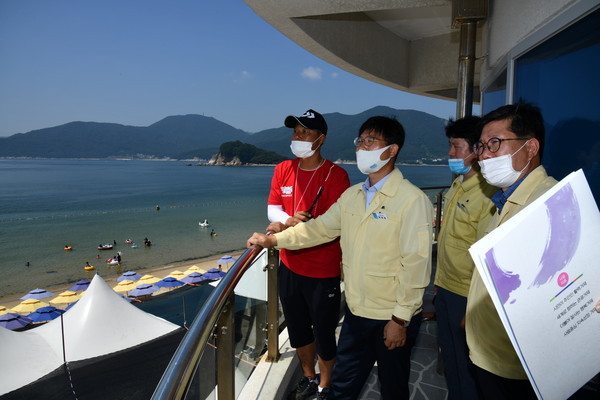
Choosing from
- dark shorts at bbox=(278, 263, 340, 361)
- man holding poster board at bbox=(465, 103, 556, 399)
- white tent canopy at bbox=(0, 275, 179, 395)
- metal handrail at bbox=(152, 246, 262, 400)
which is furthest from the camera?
white tent canopy at bbox=(0, 275, 179, 395)

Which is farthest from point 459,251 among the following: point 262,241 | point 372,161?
point 262,241

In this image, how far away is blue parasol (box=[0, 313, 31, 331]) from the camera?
14781 mm

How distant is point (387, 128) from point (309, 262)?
0.93m

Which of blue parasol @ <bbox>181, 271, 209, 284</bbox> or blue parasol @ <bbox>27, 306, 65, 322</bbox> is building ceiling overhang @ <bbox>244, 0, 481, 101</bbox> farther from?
blue parasol @ <bbox>181, 271, 209, 284</bbox>

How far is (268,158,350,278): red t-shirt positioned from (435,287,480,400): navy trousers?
0.66 m

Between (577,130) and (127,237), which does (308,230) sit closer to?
(577,130)

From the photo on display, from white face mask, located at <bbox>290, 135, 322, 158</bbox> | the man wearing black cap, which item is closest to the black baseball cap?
the man wearing black cap

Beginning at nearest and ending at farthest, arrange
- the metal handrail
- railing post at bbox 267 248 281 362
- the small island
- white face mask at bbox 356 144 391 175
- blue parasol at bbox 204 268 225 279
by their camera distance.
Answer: the metal handrail
white face mask at bbox 356 144 391 175
railing post at bbox 267 248 281 362
blue parasol at bbox 204 268 225 279
the small island

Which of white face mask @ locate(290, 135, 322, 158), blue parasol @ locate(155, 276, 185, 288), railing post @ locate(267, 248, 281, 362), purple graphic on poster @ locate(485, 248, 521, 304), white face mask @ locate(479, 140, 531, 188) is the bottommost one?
blue parasol @ locate(155, 276, 185, 288)

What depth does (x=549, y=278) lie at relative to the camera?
0.86 metres

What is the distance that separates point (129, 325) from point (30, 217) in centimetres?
6425

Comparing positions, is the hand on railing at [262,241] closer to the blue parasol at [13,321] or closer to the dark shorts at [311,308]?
the dark shorts at [311,308]

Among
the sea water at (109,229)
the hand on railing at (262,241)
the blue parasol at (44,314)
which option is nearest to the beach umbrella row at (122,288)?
the blue parasol at (44,314)

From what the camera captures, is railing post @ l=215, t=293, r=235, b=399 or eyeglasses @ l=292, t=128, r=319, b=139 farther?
eyeglasses @ l=292, t=128, r=319, b=139
